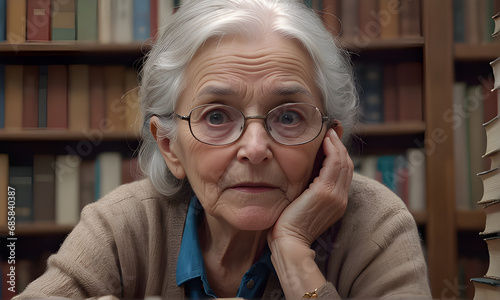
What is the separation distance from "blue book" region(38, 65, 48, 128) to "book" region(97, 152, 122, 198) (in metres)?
0.19

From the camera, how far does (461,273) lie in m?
1.43

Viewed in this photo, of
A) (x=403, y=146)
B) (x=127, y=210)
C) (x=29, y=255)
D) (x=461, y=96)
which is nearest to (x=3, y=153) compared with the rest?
(x=29, y=255)

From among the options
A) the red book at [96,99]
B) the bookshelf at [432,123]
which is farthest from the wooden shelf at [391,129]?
the red book at [96,99]

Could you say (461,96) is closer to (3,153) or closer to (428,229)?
(428,229)

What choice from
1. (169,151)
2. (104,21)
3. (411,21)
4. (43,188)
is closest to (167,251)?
(169,151)

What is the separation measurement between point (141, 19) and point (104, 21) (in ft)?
0.34

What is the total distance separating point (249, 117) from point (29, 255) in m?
0.85

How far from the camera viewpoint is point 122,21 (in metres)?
1.38

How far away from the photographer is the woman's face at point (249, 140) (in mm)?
943

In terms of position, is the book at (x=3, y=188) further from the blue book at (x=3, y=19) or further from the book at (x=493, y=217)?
the book at (x=493, y=217)

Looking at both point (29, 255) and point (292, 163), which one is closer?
point (292, 163)

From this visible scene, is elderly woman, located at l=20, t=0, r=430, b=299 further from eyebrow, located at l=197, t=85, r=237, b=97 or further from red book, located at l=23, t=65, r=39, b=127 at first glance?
red book, located at l=23, t=65, r=39, b=127

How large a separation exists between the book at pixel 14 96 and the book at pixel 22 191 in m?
0.13

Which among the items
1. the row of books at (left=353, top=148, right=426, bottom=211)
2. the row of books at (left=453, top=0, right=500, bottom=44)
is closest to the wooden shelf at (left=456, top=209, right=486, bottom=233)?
the row of books at (left=353, top=148, right=426, bottom=211)
